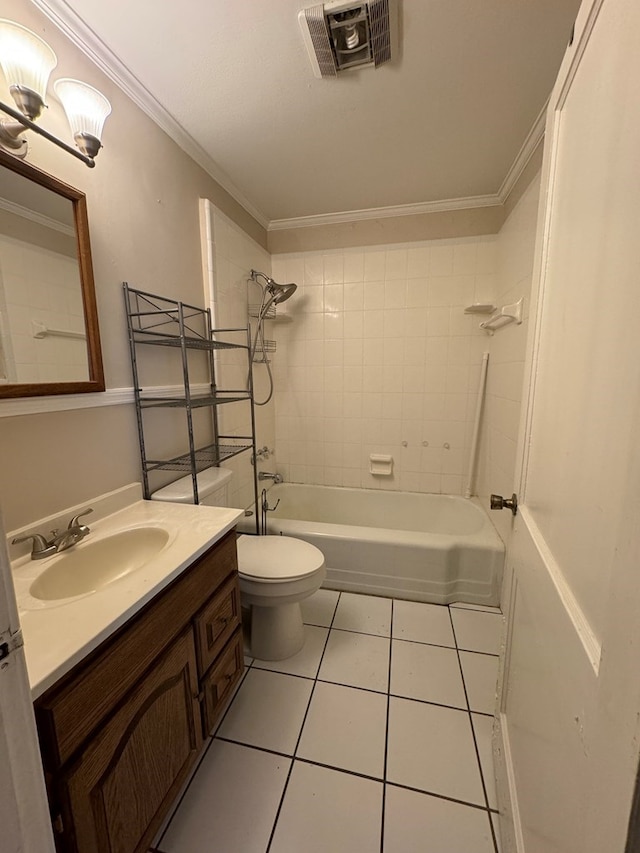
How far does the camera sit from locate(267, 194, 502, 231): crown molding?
2.17 meters

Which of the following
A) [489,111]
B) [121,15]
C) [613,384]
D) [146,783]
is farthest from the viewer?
[489,111]

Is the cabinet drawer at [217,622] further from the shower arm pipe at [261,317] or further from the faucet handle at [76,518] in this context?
the shower arm pipe at [261,317]

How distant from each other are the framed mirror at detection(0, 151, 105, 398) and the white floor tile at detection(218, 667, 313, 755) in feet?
4.30

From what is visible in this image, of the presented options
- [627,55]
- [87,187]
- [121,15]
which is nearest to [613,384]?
[627,55]

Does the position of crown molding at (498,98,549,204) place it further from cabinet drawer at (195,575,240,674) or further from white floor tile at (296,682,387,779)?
white floor tile at (296,682,387,779)

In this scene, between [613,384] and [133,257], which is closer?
[613,384]

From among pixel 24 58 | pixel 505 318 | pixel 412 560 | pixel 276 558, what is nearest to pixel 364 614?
pixel 412 560

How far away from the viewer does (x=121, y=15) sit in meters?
1.04

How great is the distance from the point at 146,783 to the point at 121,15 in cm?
213

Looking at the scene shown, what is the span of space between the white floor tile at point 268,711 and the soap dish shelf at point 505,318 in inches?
77.4

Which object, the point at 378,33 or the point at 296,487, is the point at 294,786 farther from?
the point at 378,33

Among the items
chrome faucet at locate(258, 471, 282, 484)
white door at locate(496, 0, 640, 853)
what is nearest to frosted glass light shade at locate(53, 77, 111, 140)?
white door at locate(496, 0, 640, 853)

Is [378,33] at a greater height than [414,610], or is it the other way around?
[378,33]

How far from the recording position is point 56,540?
0.98 metres
